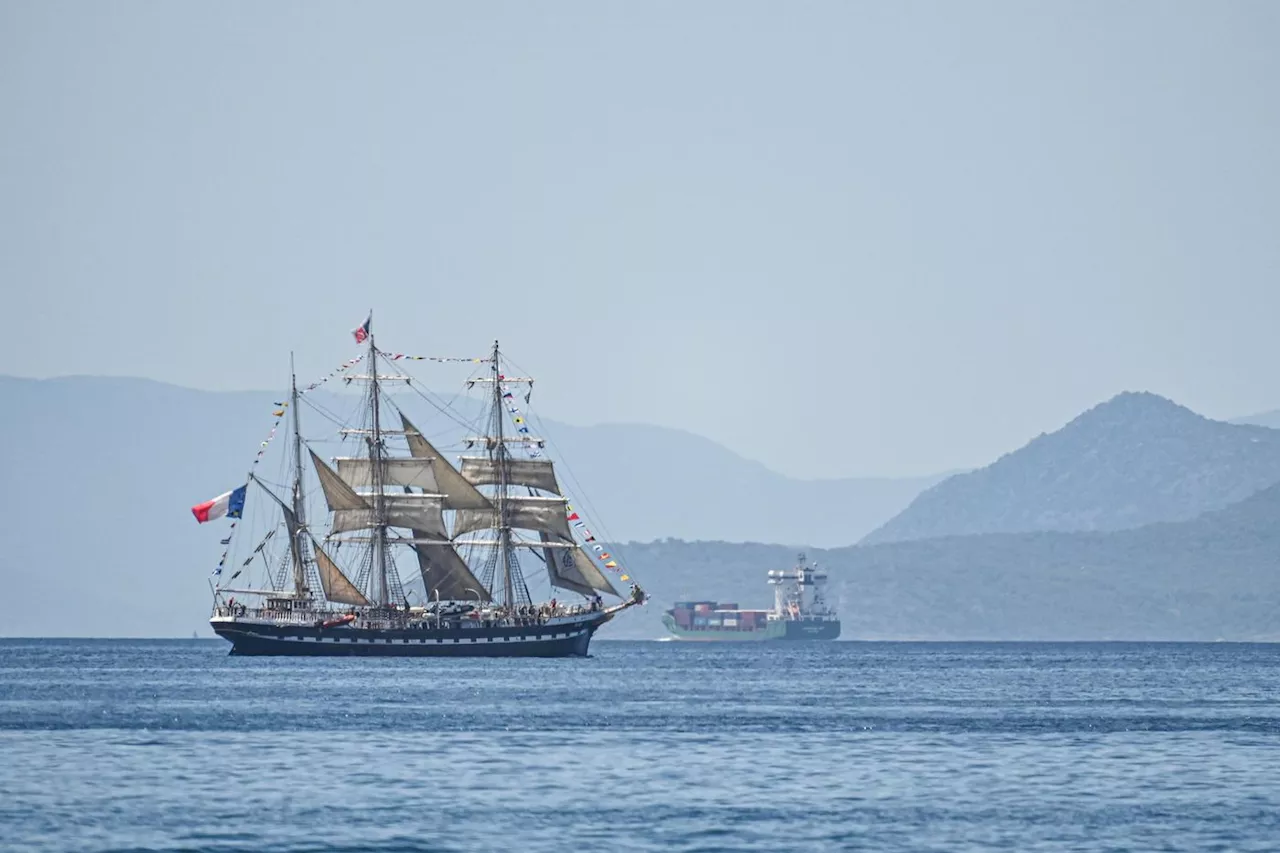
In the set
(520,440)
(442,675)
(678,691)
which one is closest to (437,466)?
(520,440)

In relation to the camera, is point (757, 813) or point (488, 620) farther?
point (488, 620)

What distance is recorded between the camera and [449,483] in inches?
7377

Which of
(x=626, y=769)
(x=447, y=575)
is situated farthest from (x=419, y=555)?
(x=626, y=769)

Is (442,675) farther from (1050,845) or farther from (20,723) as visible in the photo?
(1050,845)

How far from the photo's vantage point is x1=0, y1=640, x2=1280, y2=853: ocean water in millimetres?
60156

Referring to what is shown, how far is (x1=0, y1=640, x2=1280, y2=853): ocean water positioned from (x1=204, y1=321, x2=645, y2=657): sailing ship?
4875 centimetres

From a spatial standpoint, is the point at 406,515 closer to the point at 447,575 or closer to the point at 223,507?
the point at 447,575

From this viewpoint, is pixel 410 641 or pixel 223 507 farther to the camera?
pixel 410 641

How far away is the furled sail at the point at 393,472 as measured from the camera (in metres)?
187

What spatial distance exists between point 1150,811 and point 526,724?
36.3 m

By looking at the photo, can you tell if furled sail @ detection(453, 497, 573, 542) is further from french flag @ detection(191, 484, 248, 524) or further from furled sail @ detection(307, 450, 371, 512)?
french flag @ detection(191, 484, 248, 524)

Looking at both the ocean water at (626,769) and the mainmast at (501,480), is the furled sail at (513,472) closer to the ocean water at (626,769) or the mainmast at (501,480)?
the mainmast at (501,480)

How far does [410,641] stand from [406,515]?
12.6 metres

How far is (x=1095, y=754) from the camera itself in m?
82.7
